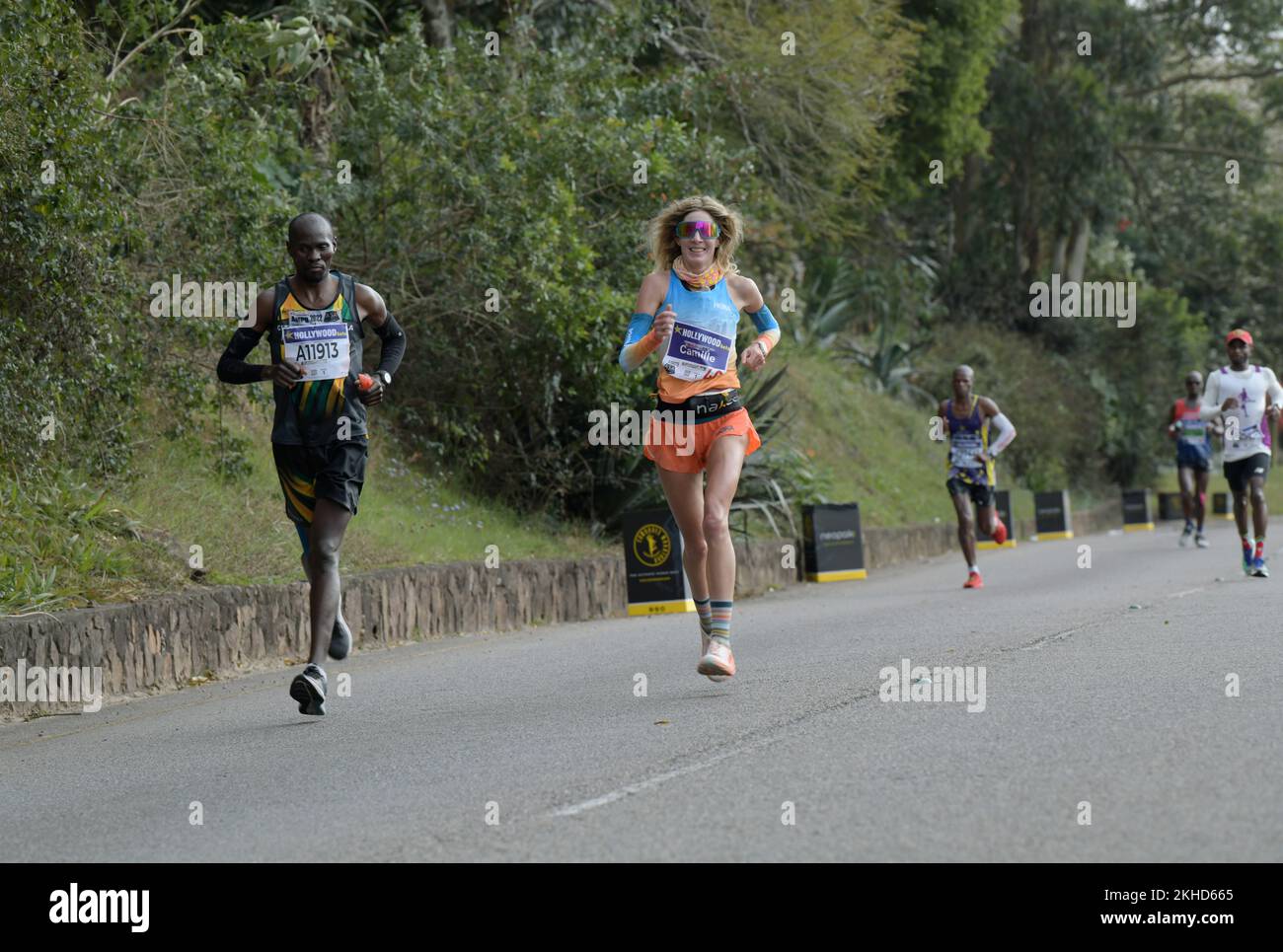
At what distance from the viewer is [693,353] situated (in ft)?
26.6

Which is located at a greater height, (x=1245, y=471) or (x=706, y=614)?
(x=1245, y=471)

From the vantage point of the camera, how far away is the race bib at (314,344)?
7.95 metres

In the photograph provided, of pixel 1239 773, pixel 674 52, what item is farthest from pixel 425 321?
pixel 1239 773

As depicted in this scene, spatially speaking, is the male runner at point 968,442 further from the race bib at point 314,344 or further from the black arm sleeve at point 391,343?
the race bib at point 314,344

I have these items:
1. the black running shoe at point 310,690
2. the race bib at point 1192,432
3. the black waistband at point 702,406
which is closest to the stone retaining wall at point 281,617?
the black running shoe at point 310,690

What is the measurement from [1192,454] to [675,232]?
15.6 m

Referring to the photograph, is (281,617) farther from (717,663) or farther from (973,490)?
(973,490)

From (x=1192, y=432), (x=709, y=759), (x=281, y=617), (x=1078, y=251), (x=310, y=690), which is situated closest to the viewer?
(x=709, y=759)

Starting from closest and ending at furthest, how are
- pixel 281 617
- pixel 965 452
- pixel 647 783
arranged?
pixel 647 783 < pixel 281 617 < pixel 965 452

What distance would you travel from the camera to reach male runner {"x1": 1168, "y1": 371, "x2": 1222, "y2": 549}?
22.0 metres

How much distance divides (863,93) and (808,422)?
19.6ft

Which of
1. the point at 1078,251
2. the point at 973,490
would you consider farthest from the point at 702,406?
the point at 1078,251

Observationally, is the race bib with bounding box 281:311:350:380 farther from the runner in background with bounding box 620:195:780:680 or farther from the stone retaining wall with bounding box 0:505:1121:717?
the stone retaining wall with bounding box 0:505:1121:717

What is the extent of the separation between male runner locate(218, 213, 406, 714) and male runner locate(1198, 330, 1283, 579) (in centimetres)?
910
